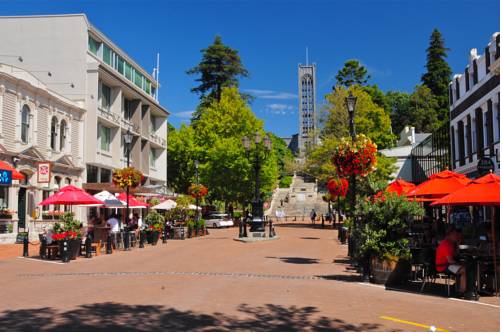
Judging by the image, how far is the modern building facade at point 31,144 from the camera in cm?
2772

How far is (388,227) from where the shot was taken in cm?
1172

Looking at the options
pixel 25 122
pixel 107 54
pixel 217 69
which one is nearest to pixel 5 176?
pixel 25 122

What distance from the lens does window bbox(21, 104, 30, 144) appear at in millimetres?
29797

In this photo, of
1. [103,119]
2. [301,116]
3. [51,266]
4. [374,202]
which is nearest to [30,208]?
[103,119]

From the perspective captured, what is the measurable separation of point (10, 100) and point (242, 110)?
28.3 m

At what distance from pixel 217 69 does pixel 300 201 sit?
2329cm

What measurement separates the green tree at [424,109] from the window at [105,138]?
178 ft

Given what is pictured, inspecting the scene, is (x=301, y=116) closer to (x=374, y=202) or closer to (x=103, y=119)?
(x=103, y=119)

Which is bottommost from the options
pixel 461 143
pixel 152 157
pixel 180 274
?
pixel 180 274

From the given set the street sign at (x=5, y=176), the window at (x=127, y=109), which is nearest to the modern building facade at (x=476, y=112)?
the street sign at (x=5, y=176)

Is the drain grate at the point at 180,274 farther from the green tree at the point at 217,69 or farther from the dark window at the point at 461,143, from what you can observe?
the green tree at the point at 217,69

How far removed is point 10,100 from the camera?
92.8 ft

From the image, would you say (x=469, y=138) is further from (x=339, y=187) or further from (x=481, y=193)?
(x=481, y=193)

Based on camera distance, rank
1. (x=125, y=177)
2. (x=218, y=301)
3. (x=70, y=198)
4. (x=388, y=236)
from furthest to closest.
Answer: (x=125, y=177) < (x=70, y=198) < (x=388, y=236) < (x=218, y=301)
